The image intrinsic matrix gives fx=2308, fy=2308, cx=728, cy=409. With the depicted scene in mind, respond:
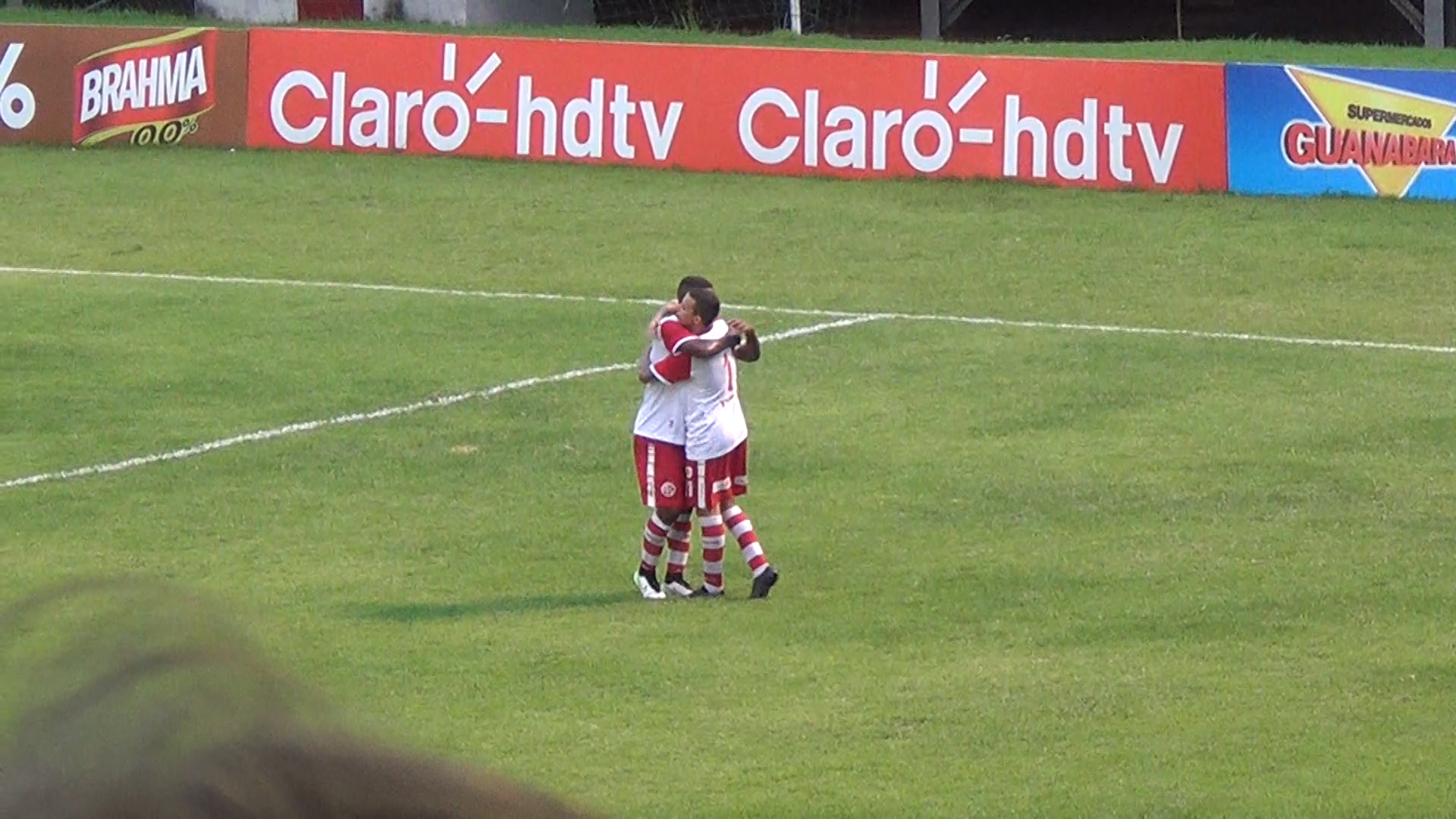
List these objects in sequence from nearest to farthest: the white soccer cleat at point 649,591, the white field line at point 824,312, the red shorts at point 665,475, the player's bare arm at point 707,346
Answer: the player's bare arm at point 707,346 → the red shorts at point 665,475 → the white soccer cleat at point 649,591 → the white field line at point 824,312

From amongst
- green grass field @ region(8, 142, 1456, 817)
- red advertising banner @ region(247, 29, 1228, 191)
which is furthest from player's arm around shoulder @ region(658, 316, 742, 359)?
red advertising banner @ region(247, 29, 1228, 191)

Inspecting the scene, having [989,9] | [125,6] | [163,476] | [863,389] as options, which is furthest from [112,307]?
[989,9]

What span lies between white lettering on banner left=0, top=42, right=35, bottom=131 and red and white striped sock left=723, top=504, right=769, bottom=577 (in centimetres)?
1927

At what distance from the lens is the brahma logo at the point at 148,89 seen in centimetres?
2778

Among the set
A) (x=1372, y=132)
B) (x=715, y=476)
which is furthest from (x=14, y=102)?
(x=715, y=476)

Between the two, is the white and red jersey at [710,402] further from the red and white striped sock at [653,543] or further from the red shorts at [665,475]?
the red and white striped sock at [653,543]

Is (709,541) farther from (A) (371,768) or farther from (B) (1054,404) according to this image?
(A) (371,768)

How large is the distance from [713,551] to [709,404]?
91cm

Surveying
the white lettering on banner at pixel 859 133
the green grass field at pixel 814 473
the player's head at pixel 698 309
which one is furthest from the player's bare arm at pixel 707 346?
the white lettering on banner at pixel 859 133

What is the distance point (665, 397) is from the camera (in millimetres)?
11703

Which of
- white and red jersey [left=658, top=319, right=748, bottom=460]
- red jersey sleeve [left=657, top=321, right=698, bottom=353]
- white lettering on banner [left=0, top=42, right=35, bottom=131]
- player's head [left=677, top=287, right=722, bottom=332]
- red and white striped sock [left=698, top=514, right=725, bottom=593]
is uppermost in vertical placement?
white lettering on banner [left=0, top=42, right=35, bottom=131]

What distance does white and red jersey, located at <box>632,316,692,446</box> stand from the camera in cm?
1152

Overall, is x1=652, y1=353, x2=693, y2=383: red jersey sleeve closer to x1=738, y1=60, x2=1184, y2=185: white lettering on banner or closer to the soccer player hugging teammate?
the soccer player hugging teammate

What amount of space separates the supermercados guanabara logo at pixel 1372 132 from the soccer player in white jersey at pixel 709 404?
12.5 meters
